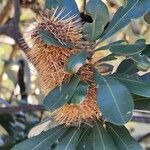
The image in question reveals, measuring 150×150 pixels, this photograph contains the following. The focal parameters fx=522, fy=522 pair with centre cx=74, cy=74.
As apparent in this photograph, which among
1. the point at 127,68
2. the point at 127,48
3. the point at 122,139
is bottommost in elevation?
the point at 122,139

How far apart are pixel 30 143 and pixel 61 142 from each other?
96mm

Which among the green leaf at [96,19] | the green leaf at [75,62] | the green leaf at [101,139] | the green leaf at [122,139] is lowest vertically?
the green leaf at [122,139]

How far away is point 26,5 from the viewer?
2.15 meters

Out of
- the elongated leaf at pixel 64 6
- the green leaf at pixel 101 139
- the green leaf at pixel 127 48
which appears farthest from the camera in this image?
the elongated leaf at pixel 64 6

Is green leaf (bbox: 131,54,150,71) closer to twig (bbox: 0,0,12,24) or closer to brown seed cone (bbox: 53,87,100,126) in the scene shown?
brown seed cone (bbox: 53,87,100,126)

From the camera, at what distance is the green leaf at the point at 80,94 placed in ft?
3.49

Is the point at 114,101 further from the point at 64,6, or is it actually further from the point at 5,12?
the point at 5,12

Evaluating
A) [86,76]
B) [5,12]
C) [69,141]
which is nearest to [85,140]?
[69,141]

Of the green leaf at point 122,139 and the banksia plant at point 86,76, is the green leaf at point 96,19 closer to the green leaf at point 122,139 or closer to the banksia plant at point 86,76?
the banksia plant at point 86,76

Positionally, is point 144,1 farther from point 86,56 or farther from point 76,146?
point 76,146

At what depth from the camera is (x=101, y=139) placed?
1.16 m

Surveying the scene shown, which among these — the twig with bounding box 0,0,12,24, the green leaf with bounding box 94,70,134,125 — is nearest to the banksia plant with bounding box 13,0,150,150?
the green leaf with bounding box 94,70,134,125

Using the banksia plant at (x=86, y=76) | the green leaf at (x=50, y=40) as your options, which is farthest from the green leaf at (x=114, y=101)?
the green leaf at (x=50, y=40)

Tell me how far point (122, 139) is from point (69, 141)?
0.39 ft
